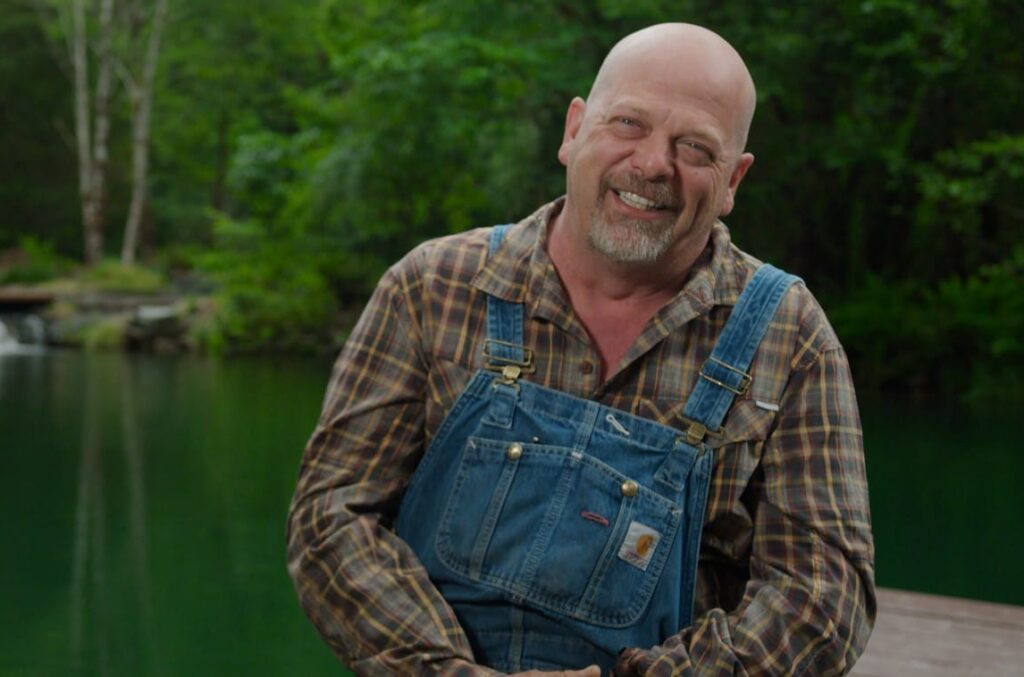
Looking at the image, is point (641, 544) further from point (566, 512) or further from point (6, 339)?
point (6, 339)

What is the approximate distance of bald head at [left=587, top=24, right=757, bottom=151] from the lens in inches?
75.7

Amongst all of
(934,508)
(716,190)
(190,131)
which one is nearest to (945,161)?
(934,508)

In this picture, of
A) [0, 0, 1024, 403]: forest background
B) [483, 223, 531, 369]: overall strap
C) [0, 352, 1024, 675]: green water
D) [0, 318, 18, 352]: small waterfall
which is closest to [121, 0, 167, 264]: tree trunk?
[0, 0, 1024, 403]: forest background

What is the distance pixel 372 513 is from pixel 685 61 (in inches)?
28.6

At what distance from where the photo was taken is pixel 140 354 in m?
18.3

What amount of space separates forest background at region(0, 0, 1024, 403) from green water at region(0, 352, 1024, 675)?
186cm

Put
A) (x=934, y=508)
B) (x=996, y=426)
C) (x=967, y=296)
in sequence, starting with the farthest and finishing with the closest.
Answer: (x=967, y=296) < (x=996, y=426) < (x=934, y=508)

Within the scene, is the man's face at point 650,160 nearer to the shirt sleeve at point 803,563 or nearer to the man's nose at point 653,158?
the man's nose at point 653,158

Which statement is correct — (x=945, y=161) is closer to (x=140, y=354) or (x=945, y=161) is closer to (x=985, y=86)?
(x=985, y=86)

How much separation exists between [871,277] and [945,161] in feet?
8.04

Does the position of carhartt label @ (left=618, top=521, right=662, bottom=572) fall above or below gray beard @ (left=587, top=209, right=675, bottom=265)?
below

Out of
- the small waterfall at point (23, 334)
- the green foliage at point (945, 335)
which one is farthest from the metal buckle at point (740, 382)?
the small waterfall at point (23, 334)

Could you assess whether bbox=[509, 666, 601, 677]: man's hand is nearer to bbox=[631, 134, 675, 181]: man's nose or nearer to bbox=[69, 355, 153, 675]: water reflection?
bbox=[631, 134, 675, 181]: man's nose

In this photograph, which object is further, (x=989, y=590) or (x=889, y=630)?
(x=989, y=590)
